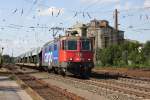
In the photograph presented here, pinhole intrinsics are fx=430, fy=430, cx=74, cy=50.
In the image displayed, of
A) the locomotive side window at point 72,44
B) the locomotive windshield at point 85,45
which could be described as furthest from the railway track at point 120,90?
the locomotive side window at point 72,44

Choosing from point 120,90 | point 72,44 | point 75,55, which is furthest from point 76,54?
point 120,90

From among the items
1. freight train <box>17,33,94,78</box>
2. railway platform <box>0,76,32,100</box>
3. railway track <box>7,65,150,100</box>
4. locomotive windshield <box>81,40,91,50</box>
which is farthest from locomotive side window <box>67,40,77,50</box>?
railway platform <box>0,76,32,100</box>

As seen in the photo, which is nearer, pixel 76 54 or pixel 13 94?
pixel 13 94

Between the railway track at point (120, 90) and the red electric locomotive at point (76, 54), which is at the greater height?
the red electric locomotive at point (76, 54)

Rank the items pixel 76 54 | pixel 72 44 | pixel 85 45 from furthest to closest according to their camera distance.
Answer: pixel 72 44, pixel 85 45, pixel 76 54

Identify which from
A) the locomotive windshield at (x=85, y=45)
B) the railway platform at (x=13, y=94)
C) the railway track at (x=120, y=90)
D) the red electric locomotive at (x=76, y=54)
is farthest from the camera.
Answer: the locomotive windshield at (x=85, y=45)

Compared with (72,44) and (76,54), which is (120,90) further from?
(72,44)

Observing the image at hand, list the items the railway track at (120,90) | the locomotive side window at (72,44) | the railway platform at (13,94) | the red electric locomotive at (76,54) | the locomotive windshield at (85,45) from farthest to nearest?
1. the locomotive side window at (72,44)
2. the locomotive windshield at (85,45)
3. the red electric locomotive at (76,54)
4. the railway platform at (13,94)
5. the railway track at (120,90)

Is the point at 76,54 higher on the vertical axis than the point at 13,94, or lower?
higher

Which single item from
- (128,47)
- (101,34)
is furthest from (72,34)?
(101,34)

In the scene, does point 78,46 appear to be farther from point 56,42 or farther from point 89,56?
point 56,42

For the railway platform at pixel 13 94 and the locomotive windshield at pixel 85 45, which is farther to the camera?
the locomotive windshield at pixel 85 45

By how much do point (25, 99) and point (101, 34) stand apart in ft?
349

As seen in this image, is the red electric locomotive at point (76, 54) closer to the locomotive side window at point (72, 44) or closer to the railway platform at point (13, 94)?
the locomotive side window at point (72, 44)
